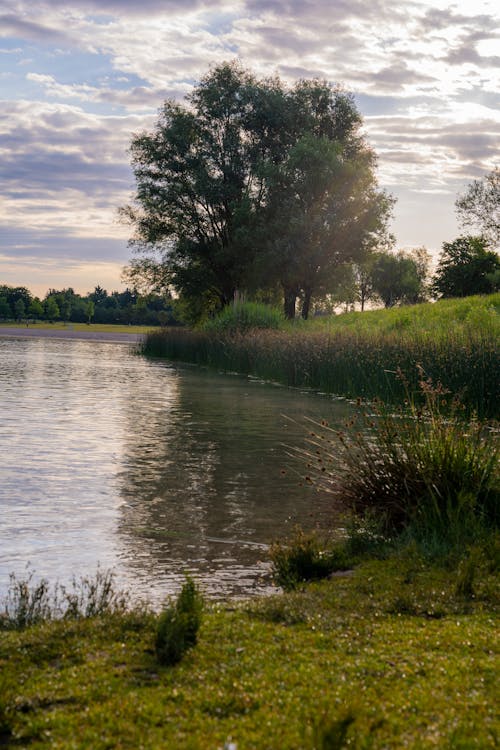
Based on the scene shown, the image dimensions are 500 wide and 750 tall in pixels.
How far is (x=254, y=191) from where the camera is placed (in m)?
52.8

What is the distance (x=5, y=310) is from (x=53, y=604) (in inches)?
5433

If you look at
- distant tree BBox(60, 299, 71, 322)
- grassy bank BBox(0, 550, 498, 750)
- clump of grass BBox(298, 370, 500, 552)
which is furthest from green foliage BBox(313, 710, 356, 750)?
distant tree BBox(60, 299, 71, 322)

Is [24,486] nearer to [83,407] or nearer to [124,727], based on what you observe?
[124,727]

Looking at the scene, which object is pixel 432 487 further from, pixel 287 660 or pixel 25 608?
pixel 25 608

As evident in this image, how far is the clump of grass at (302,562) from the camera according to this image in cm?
627

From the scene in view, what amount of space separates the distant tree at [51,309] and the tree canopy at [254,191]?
89881mm

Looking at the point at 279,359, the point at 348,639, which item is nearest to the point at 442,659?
the point at 348,639

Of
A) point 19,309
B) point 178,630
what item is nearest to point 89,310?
point 19,309

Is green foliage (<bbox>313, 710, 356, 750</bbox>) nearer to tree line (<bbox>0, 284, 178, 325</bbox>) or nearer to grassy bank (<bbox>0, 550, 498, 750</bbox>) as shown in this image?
grassy bank (<bbox>0, 550, 498, 750</bbox>)

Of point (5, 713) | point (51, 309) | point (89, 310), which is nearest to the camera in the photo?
point (5, 713)

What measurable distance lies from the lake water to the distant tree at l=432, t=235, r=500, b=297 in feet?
162

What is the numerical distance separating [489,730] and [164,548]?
4316 mm

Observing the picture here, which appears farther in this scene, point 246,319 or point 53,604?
point 246,319

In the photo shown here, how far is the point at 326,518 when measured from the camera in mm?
8508
